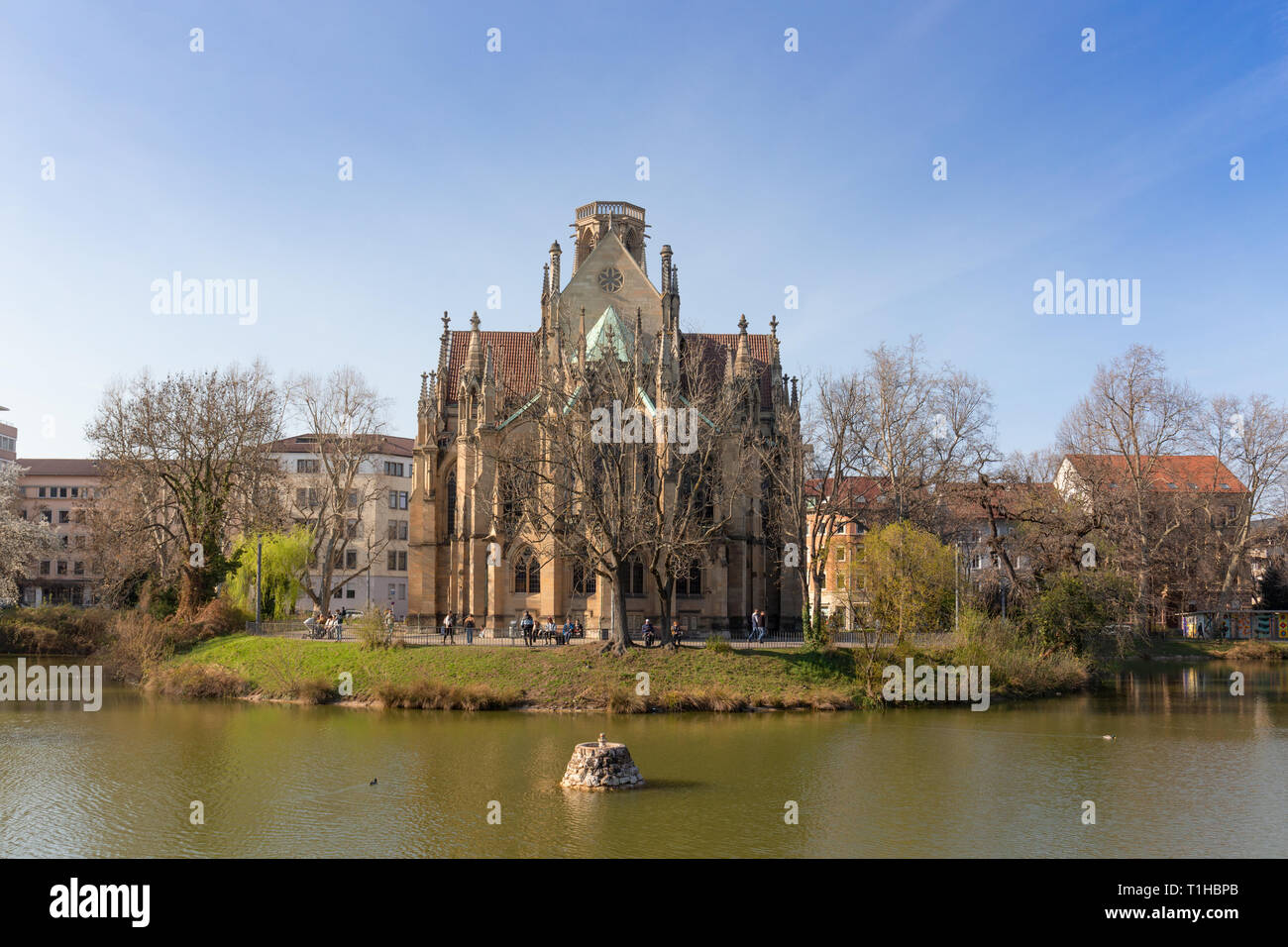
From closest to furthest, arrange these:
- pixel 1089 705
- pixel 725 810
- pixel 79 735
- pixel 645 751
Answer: pixel 725 810, pixel 645 751, pixel 79 735, pixel 1089 705

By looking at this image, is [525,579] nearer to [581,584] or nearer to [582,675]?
[581,584]

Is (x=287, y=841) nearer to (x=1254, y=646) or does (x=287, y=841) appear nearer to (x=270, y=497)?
(x=270, y=497)

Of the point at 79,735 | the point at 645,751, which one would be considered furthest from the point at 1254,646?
the point at 79,735

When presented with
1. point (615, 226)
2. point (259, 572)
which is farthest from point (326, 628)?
point (615, 226)

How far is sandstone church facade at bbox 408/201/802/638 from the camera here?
43.6 m

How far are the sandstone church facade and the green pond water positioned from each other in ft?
37.1

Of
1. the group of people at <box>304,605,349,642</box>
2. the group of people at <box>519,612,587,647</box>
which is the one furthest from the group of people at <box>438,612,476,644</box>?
the group of people at <box>304,605,349,642</box>

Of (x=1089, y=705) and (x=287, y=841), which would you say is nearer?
(x=287, y=841)

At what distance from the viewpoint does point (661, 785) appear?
814 inches

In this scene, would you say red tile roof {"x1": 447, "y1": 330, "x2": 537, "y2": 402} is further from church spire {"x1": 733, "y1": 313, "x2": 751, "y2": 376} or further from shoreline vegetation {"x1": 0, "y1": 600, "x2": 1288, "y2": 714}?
shoreline vegetation {"x1": 0, "y1": 600, "x2": 1288, "y2": 714}

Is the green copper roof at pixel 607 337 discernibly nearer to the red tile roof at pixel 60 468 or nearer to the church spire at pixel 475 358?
the church spire at pixel 475 358

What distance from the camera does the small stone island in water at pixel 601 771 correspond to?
2011 centimetres

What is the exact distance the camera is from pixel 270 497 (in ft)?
174
